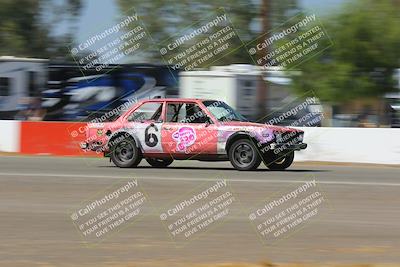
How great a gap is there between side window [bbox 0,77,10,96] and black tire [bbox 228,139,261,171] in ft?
53.4

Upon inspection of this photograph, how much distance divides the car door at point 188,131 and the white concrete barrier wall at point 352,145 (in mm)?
5477

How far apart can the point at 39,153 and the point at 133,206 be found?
13.1 meters

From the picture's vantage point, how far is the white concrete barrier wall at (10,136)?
24422mm

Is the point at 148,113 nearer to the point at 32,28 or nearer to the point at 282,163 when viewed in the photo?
the point at 282,163

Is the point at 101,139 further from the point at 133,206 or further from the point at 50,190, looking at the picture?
the point at 133,206

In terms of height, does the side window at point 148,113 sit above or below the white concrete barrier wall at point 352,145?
above

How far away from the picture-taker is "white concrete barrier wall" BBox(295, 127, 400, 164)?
2158cm

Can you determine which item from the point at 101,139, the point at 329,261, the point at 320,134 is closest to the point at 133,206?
the point at 329,261

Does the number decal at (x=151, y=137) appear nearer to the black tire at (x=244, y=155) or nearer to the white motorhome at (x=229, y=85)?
the black tire at (x=244, y=155)

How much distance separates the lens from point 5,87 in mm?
31547

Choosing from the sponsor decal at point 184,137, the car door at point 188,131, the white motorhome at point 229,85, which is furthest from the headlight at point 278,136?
the white motorhome at point 229,85

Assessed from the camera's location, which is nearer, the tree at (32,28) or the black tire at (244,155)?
the black tire at (244,155)

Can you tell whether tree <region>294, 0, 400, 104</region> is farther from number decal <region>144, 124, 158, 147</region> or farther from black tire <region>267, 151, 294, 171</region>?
number decal <region>144, 124, 158, 147</region>

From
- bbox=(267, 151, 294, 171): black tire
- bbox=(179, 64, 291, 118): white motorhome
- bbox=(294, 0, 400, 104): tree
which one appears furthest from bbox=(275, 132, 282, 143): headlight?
bbox=(294, 0, 400, 104): tree
